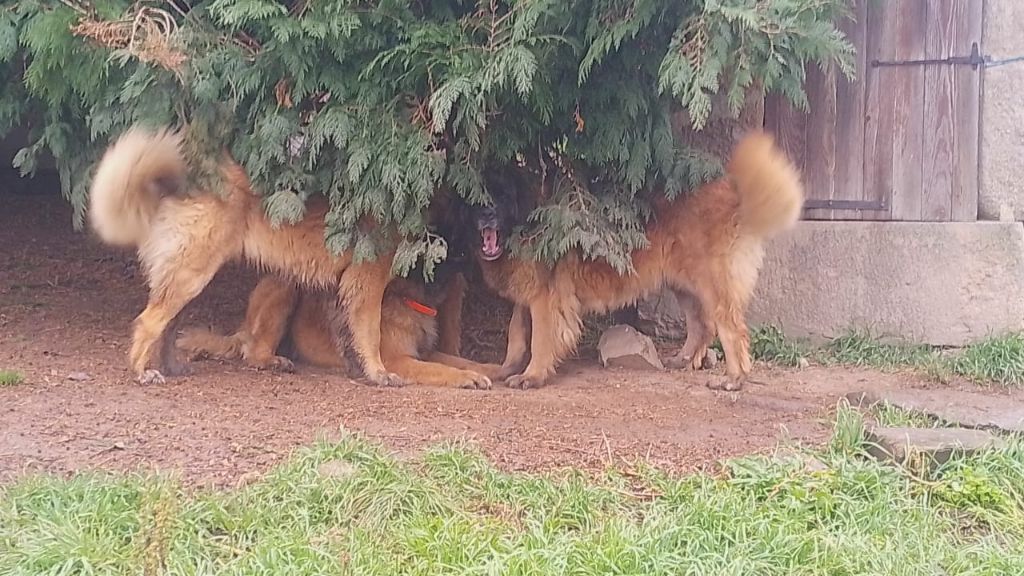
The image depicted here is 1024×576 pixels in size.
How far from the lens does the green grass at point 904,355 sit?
5.32 meters

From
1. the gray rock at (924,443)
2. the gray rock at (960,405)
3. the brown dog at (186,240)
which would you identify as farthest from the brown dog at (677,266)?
the gray rock at (924,443)

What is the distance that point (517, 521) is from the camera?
3117mm

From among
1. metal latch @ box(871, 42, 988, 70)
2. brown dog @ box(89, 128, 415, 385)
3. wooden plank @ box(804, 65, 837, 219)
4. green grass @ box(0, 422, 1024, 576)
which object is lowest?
green grass @ box(0, 422, 1024, 576)

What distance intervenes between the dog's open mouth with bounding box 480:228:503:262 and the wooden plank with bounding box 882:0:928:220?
268 cm

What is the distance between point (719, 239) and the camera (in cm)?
543

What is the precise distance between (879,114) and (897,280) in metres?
1.10

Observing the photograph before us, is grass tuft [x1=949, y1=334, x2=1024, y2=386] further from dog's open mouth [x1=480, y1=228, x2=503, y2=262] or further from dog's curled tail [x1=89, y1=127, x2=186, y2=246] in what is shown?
dog's curled tail [x1=89, y1=127, x2=186, y2=246]

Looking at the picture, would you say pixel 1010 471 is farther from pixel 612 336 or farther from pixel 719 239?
pixel 612 336

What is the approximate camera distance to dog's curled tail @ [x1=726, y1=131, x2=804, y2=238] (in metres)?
5.16

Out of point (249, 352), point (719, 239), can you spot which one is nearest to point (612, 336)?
point (719, 239)

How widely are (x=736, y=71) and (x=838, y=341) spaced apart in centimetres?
270

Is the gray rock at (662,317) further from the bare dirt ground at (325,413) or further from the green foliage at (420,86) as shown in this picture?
the green foliage at (420,86)

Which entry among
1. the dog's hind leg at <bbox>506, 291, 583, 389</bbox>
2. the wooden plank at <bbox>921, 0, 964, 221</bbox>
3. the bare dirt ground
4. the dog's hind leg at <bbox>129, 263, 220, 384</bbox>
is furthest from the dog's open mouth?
the wooden plank at <bbox>921, 0, 964, 221</bbox>

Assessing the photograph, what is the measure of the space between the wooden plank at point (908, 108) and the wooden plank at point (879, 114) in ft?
0.08
